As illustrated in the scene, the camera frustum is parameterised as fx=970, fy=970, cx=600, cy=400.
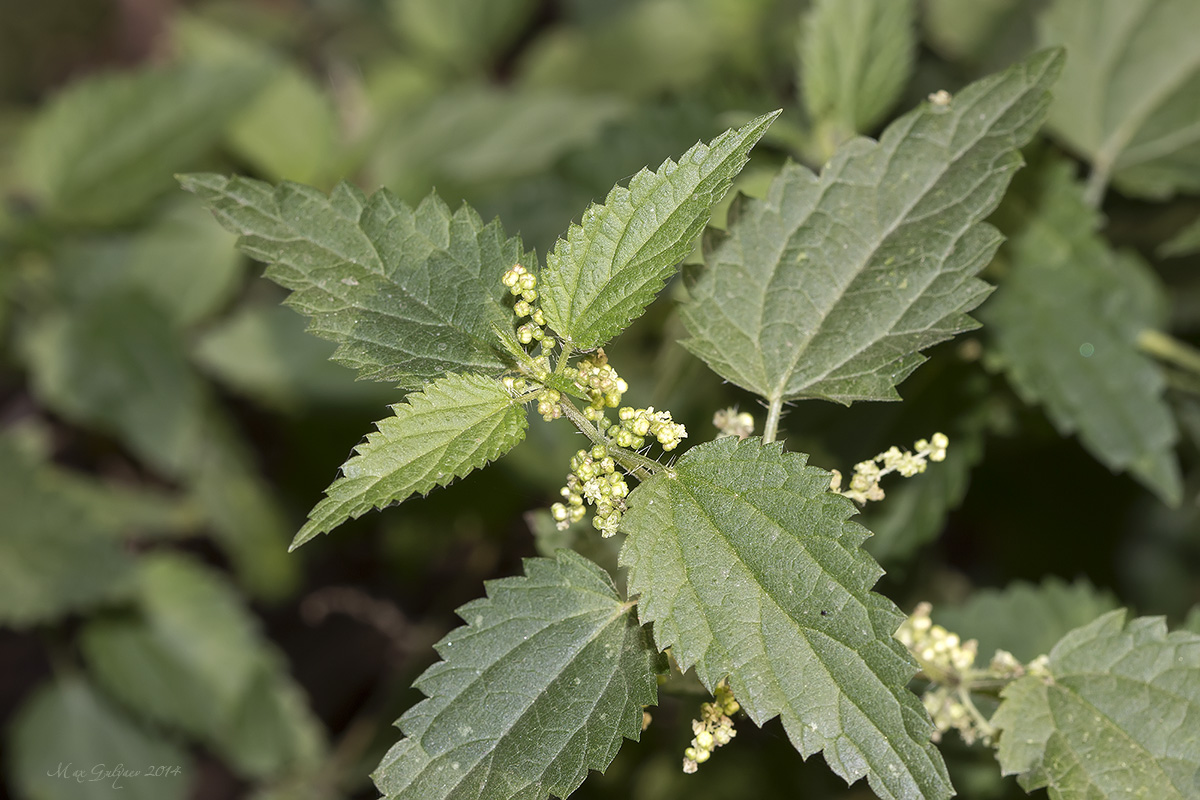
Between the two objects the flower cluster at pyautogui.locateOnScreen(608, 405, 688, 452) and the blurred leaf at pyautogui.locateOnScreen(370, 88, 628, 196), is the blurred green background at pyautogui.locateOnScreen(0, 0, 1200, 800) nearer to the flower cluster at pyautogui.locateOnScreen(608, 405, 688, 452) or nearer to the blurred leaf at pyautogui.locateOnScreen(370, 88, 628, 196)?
the blurred leaf at pyautogui.locateOnScreen(370, 88, 628, 196)

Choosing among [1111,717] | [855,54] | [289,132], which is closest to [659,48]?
[289,132]

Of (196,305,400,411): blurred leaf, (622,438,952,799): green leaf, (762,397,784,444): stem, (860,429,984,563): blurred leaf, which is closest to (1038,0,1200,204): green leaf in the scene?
(860,429,984,563): blurred leaf

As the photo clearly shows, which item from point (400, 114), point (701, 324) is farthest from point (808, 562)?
point (400, 114)

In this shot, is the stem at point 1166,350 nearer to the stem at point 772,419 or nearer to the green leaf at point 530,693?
the stem at point 772,419

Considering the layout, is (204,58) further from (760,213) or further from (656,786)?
(656,786)

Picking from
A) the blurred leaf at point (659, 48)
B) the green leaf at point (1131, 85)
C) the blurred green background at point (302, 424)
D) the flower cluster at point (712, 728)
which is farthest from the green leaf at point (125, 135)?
the flower cluster at point (712, 728)
